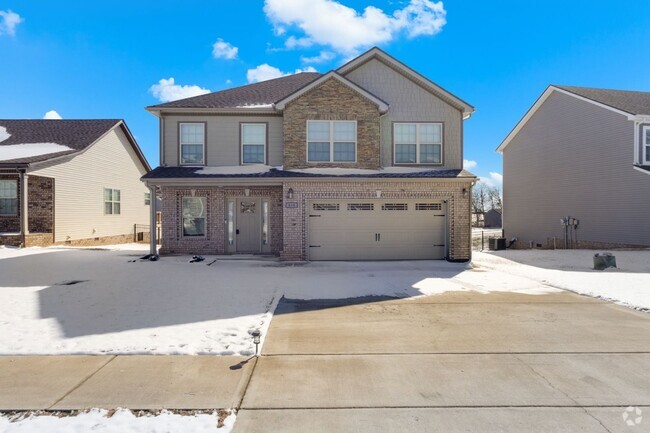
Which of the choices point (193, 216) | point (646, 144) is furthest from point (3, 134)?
point (646, 144)

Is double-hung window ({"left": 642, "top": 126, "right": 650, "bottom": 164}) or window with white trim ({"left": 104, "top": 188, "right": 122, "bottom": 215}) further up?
double-hung window ({"left": 642, "top": 126, "right": 650, "bottom": 164})

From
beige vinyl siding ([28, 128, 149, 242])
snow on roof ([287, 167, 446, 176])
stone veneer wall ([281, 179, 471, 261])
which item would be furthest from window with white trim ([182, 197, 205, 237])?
beige vinyl siding ([28, 128, 149, 242])

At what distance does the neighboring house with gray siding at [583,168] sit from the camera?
17.7 metres

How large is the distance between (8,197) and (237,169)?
12.3m

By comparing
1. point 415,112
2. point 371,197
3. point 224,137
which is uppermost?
point 415,112

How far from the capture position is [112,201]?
22.0 meters

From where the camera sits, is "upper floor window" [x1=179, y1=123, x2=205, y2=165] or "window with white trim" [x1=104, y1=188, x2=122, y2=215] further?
"window with white trim" [x1=104, y1=188, x2=122, y2=215]

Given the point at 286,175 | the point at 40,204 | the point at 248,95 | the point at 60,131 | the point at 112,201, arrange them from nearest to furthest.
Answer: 1. the point at 286,175
2. the point at 248,95
3. the point at 40,204
4. the point at 60,131
5. the point at 112,201

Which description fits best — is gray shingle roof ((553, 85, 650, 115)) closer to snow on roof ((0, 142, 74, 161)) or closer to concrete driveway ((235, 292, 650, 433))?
concrete driveway ((235, 292, 650, 433))

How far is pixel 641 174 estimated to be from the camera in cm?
1709

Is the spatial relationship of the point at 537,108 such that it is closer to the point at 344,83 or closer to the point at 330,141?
the point at 344,83

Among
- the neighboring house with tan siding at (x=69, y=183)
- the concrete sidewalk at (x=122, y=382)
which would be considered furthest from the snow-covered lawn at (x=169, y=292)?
the neighboring house with tan siding at (x=69, y=183)

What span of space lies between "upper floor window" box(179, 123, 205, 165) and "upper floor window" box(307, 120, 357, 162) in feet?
14.6

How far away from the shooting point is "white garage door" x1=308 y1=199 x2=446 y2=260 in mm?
13273
